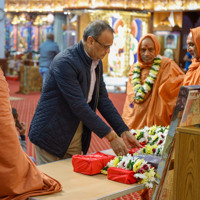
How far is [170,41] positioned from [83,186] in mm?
13252

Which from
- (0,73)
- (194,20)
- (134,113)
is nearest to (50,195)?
(0,73)

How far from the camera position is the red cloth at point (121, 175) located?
7.30ft

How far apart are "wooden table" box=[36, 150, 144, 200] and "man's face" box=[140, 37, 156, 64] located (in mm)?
2308

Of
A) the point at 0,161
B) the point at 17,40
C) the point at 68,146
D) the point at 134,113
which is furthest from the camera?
the point at 17,40

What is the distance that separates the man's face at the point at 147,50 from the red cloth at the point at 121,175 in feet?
7.97

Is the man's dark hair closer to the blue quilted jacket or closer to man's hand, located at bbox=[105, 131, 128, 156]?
the blue quilted jacket

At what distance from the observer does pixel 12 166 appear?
1.86m

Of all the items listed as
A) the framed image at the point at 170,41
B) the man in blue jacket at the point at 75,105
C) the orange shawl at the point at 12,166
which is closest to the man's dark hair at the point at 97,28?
the man in blue jacket at the point at 75,105

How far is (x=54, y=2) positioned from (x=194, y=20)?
6239mm

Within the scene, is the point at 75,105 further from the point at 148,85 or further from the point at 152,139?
the point at 148,85

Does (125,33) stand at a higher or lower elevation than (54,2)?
lower

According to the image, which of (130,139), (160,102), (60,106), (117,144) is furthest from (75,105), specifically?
(160,102)

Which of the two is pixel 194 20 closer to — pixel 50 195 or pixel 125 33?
pixel 125 33

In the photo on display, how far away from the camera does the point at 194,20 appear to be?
1522 cm
